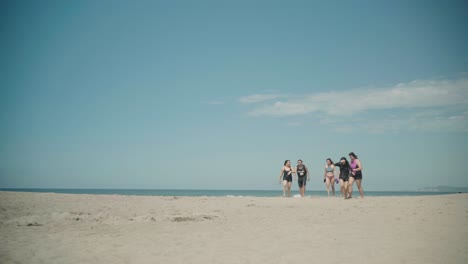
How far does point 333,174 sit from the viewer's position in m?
16.6

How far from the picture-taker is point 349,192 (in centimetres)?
1398

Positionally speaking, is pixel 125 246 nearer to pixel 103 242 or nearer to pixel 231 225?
pixel 103 242

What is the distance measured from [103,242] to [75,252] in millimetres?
658

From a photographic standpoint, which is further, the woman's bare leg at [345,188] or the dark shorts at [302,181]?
the dark shorts at [302,181]

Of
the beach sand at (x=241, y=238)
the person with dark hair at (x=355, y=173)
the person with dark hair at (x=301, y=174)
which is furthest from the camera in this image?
the person with dark hair at (x=301, y=174)

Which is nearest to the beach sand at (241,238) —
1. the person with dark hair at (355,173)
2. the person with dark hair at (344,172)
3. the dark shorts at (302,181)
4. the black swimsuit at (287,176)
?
the person with dark hair at (355,173)

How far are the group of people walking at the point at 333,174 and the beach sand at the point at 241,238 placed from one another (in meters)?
5.55

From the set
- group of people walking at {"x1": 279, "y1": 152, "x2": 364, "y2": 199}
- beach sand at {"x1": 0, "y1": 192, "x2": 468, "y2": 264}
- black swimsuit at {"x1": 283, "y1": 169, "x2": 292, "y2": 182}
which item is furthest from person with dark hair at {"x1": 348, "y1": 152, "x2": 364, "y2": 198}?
beach sand at {"x1": 0, "y1": 192, "x2": 468, "y2": 264}

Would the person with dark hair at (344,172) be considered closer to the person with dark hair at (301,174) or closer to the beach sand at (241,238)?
the person with dark hair at (301,174)

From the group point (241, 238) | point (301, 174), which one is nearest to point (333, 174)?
point (301, 174)

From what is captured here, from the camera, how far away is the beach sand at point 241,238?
4.71 meters

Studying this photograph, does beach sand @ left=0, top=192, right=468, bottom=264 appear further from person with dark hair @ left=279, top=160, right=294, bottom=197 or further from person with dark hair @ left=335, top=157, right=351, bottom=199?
person with dark hair @ left=279, top=160, right=294, bottom=197

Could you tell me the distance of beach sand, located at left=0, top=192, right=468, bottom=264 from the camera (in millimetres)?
4715

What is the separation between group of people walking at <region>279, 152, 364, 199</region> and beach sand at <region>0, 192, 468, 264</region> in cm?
555
